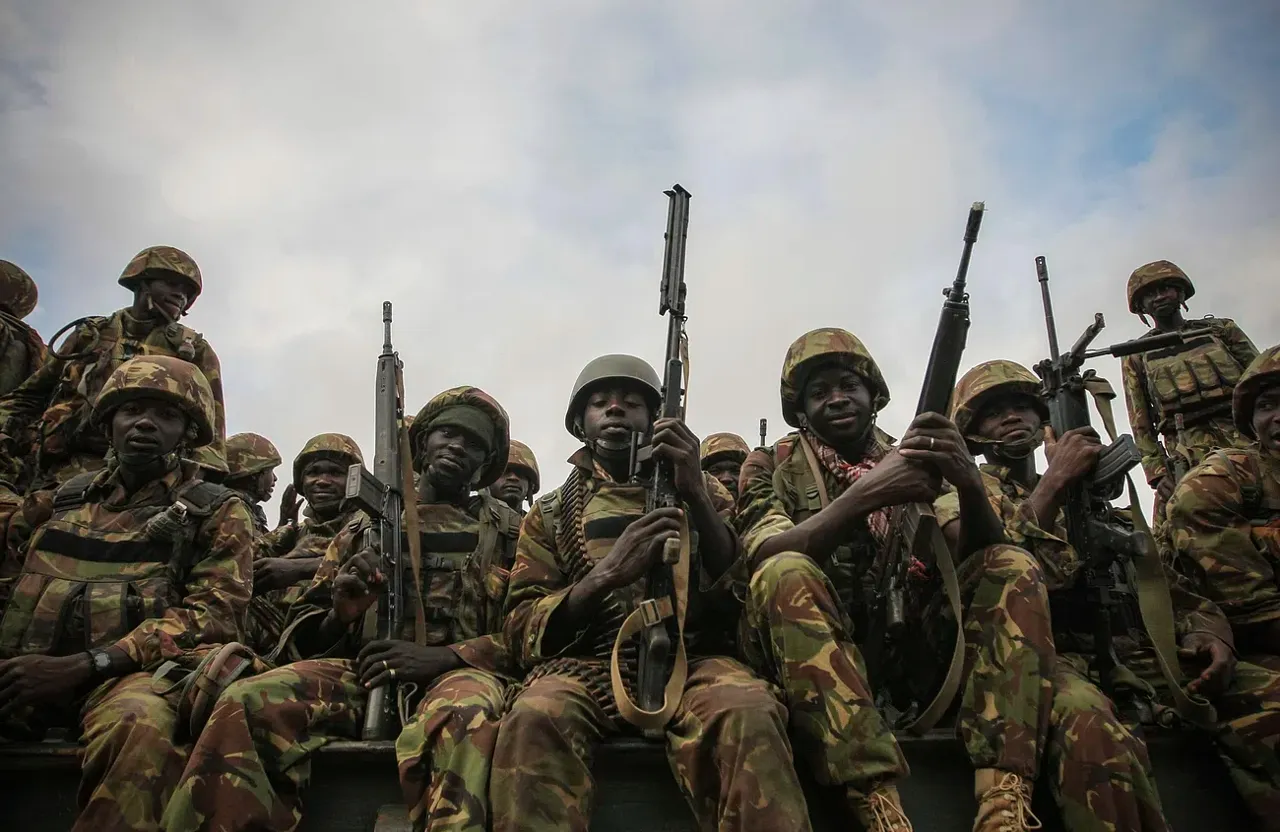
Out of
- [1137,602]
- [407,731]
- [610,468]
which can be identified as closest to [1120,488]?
[1137,602]

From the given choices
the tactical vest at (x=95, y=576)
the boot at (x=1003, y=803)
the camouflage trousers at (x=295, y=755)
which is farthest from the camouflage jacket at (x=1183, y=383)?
the tactical vest at (x=95, y=576)

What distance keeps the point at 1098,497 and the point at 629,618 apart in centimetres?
292

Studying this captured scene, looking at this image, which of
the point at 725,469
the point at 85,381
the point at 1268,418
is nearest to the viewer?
the point at 1268,418

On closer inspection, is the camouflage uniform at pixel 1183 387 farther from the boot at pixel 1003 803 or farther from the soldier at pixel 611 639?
the boot at pixel 1003 803

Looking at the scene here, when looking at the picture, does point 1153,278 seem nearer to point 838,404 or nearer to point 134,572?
point 838,404

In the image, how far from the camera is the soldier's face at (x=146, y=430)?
5.82 meters

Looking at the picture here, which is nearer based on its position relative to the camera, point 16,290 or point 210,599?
point 210,599

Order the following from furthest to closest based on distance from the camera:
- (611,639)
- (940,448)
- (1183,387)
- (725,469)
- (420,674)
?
(725,469) < (1183,387) < (611,639) < (420,674) < (940,448)

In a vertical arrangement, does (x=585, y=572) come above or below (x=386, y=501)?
below

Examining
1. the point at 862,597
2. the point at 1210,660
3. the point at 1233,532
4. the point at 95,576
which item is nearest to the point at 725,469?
the point at 862,597

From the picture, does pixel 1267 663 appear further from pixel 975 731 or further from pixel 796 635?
pixel 796 635

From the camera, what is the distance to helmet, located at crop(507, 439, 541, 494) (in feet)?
32.1

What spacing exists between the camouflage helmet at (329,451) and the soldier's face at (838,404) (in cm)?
483

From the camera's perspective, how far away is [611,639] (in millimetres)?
5027
